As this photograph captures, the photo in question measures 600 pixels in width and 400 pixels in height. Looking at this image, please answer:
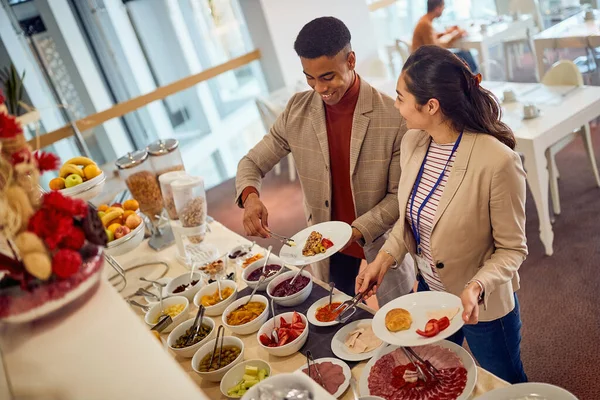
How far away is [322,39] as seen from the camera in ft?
5.29

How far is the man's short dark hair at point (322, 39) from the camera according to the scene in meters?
1.61

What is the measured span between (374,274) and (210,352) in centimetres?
53

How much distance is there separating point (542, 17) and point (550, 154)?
14.6 feet

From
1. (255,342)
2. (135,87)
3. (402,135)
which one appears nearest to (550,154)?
(402,135)

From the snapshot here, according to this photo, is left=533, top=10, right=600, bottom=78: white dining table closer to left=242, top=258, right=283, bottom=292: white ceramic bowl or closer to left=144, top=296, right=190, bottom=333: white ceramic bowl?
left=242, top=258, right=283, bottom=292: white ceramic bowl

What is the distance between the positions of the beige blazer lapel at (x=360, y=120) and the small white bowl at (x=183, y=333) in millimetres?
708

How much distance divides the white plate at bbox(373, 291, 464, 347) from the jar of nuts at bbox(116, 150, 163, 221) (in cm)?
149

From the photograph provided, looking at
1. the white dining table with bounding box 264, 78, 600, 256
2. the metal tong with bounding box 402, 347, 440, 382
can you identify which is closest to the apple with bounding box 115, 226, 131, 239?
the metal tong with bounding box 402, 347, 440, 382

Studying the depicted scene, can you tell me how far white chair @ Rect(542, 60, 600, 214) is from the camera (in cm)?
330

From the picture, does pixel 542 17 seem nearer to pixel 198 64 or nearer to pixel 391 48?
pixel 391 48

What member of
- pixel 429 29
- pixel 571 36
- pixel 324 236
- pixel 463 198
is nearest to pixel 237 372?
pixel 324 236

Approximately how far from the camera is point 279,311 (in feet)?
5.69

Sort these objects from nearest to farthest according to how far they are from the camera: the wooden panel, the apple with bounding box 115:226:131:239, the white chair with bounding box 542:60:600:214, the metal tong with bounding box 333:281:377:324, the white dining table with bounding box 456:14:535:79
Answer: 1. the metal tong with bounding box 333:281:377:324
2. the apple with bounding box 115:226:131:239
3. the white chair with bounding box 542:60:600:214
4. the wooden panel
5. the white dining table with bounding box 456:14:535:79

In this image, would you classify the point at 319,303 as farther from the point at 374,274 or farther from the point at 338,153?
the point at 338,153
